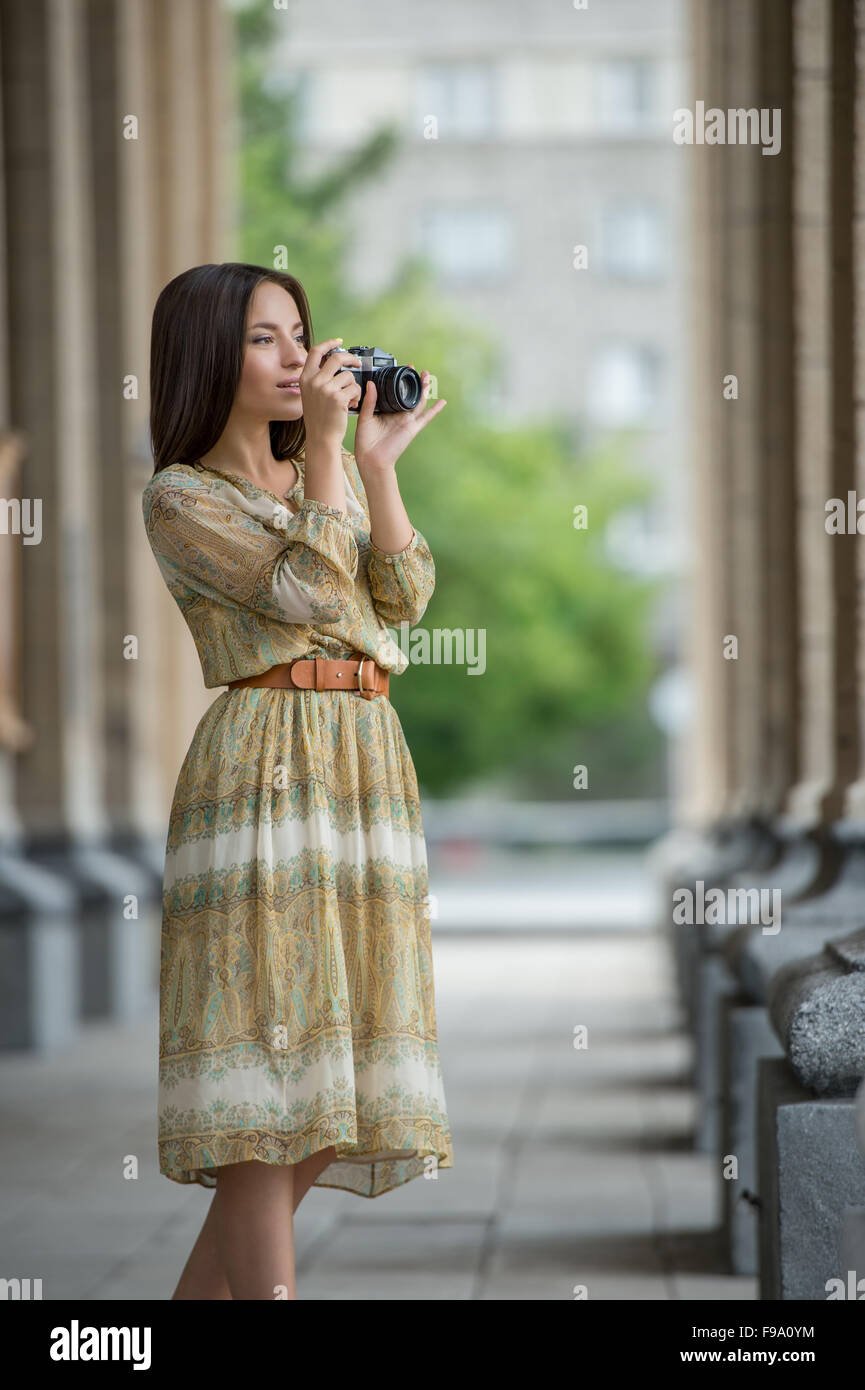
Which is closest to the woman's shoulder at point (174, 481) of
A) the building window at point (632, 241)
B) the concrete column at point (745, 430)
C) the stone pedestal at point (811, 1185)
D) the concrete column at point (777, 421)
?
the stone pedestal at point (811, 1185)

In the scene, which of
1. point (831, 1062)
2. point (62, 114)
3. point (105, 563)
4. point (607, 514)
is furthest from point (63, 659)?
point (607, 514)

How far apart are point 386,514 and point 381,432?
0.14 metres

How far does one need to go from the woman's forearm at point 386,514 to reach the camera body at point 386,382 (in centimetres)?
11

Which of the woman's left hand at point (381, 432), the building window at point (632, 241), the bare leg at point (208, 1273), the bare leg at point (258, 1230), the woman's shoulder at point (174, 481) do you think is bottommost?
the bare leg at point (208, 1273)

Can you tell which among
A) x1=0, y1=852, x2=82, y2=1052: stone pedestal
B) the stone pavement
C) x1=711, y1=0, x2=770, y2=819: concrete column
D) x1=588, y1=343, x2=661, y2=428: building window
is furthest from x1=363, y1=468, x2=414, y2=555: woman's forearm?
x1=588, y1=343, x2=661, y2=428: building window

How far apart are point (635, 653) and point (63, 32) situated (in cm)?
3197

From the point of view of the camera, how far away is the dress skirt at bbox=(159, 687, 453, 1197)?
3.26 meters

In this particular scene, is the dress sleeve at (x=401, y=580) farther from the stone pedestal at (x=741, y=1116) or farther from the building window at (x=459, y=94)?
the building window at (x=459, y=94)

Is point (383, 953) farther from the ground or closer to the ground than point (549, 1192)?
farther from the ground

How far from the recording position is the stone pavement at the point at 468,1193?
536cm

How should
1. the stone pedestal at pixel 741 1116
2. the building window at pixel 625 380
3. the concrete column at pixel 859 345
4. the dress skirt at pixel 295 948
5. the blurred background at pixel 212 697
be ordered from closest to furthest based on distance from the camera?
the dress skirt at pixel 295 948, the stone pedestal at pixel 741 1116, the concrete column at pixel 859 345, the blurred background at pixel 212 697, the building window at pixel 625 380

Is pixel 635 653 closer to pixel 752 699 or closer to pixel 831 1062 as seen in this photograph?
pixel 752 699

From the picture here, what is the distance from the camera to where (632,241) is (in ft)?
159

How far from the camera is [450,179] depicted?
48281 mm
